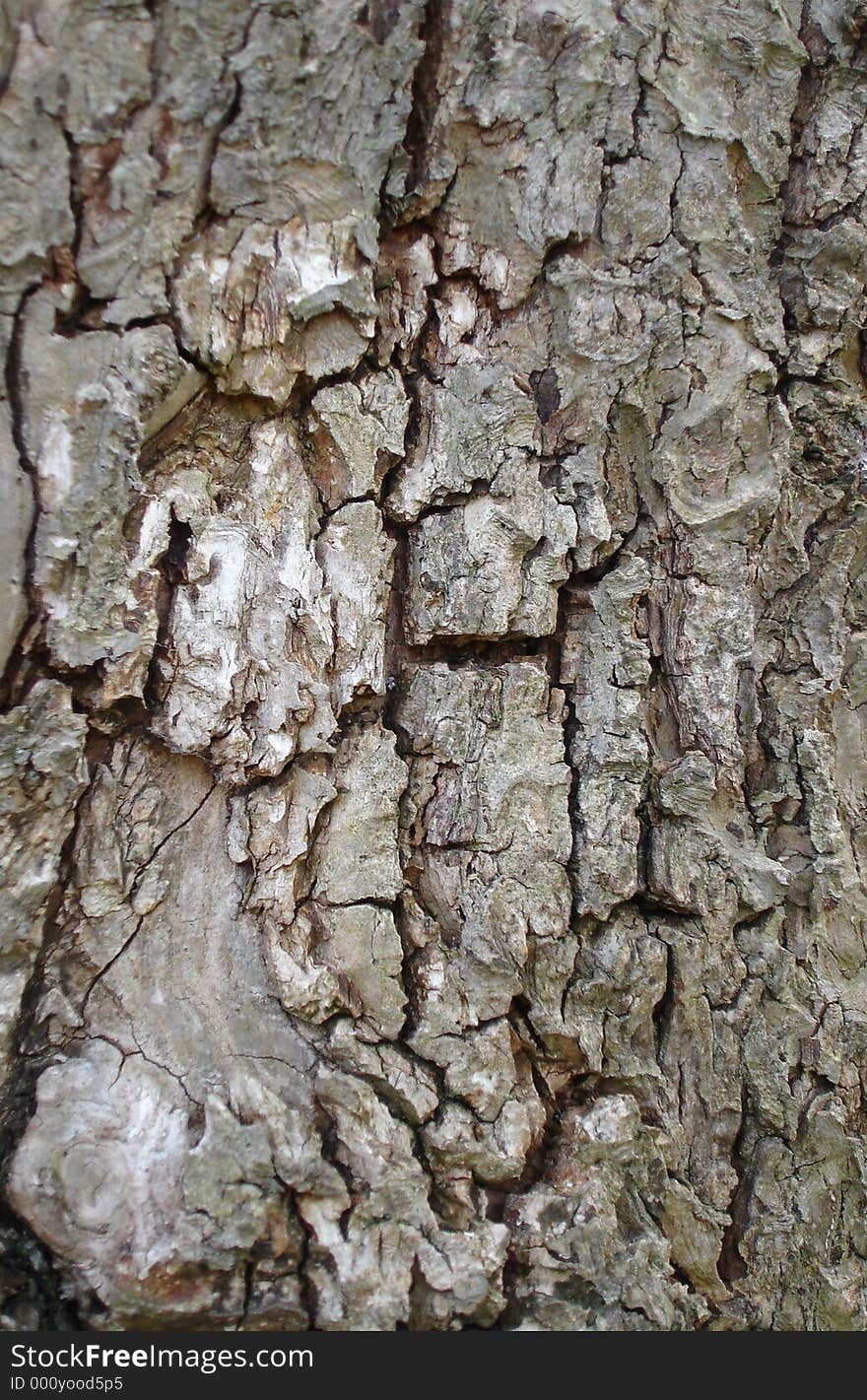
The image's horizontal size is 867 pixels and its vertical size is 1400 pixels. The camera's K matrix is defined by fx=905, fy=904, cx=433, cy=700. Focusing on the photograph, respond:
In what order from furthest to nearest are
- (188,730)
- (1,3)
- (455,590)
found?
(455,590)
(188,730)
(1,3)

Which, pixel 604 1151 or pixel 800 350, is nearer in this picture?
pixel 604 1151

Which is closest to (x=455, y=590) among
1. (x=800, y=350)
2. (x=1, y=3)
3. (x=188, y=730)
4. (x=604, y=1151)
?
(x=188, y=730)

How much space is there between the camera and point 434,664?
1.39 meters

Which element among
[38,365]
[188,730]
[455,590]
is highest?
[38,365]

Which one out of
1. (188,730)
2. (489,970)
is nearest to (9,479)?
(188,730)

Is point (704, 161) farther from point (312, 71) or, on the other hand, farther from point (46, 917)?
point (46, 917)

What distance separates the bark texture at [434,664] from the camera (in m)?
1.19

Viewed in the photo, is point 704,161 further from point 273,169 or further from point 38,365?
point 38,365

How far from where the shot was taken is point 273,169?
1235 mm

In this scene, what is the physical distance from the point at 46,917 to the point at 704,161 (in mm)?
1479

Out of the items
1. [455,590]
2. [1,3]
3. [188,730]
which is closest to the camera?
[1,3]

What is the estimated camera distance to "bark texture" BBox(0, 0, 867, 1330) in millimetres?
1192

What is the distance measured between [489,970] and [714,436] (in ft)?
2.89

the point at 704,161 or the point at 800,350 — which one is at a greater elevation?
the point at 704,161
